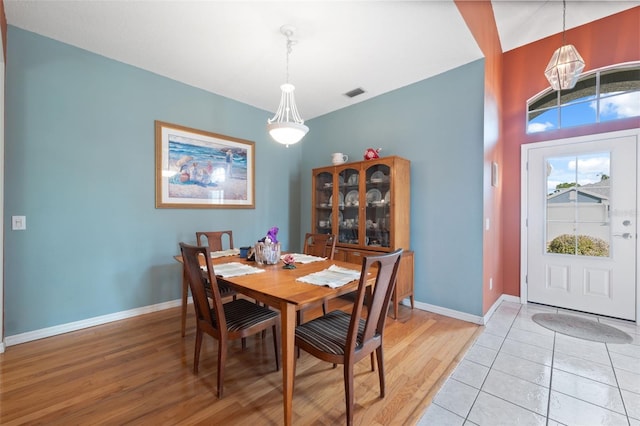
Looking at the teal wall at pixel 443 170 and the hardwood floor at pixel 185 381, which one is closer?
the hardwood floor at pixel 185 381

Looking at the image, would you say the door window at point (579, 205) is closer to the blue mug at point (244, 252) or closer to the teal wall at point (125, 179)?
the teal wall at point (125, 179)

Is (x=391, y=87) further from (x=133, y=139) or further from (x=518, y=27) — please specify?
(x=133, y=139)

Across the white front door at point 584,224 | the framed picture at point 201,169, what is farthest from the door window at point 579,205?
the framed picture at point 201,169

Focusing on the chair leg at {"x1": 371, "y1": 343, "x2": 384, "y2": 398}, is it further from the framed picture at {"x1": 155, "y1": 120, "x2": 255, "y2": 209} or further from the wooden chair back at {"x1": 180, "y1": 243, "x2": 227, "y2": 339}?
the framed picture at {"x1": 155, "y1": 120, "x2": 255, "y2": 209}

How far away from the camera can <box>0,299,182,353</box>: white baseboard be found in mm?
2239

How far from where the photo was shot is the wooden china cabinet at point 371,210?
2.96m

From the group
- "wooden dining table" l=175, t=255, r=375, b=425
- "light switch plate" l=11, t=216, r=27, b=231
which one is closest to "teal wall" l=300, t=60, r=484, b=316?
"wooden dining table" l=175, t=255, r=375, b=425

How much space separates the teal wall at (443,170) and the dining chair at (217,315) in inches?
77.4

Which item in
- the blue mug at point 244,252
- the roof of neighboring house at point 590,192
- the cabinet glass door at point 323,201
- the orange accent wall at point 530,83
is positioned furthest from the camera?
the cabinet glass door at point 323,201

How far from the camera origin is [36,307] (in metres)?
2.32

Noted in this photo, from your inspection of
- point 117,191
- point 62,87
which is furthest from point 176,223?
point 62,87

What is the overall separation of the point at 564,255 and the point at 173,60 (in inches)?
185

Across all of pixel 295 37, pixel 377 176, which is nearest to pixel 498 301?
pixel 377 176

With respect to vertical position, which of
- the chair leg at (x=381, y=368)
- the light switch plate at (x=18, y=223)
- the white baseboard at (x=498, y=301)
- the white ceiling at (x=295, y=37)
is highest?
the white ceiling at (x=295, y=37)
